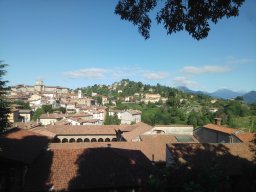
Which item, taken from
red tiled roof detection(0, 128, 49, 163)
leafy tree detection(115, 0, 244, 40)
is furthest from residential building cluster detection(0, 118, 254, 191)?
leafy tree detection(115, 0, 244, 40)

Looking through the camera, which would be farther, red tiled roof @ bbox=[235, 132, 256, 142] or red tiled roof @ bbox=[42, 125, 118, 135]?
red tiled roof @ bbox=[42, 125, 118, 135]

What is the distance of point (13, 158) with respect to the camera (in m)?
15.9

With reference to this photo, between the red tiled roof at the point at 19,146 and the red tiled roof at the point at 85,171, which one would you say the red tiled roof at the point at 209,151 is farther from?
the red tiled roof at the point at 19,146

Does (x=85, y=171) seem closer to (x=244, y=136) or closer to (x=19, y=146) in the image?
(x=19, y=146)

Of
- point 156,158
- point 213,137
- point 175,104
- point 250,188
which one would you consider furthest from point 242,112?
point 250,188

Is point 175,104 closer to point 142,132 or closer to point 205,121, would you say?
point 205,121

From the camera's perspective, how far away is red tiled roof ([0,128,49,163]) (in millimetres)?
16375

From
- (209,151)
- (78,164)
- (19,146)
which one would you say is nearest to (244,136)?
(209,151)

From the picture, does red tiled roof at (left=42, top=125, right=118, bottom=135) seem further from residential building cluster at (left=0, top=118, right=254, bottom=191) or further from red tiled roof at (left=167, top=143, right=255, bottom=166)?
red tiled roof at (left=167, top=143, right=255, bottom=166)

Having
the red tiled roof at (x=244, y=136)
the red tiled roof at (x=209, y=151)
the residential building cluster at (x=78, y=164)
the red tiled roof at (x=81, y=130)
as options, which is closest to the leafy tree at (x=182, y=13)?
the residential building cluster at (x=78, y=164)

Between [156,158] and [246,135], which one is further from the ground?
[246,135]

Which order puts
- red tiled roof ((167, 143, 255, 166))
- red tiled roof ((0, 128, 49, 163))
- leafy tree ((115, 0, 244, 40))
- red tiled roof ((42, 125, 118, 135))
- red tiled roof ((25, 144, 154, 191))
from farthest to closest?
red tiled roof ((42, 125, 118, 135))
red tiled roof ((167, 143, 255, 166))
red tiled roof ((25, 144, 154, 191))
red tiled roof ((0, 128, 49, 163))
leafy tree ((115, 0, 244, 40))

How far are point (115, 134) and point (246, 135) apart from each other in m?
25.1

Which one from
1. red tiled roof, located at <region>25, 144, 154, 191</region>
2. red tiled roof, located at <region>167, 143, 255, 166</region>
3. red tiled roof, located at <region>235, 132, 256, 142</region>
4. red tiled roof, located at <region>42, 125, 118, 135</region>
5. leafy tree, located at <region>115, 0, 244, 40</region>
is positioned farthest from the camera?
red tiled roof, located at <region>42, 125, 118, 135</region>
